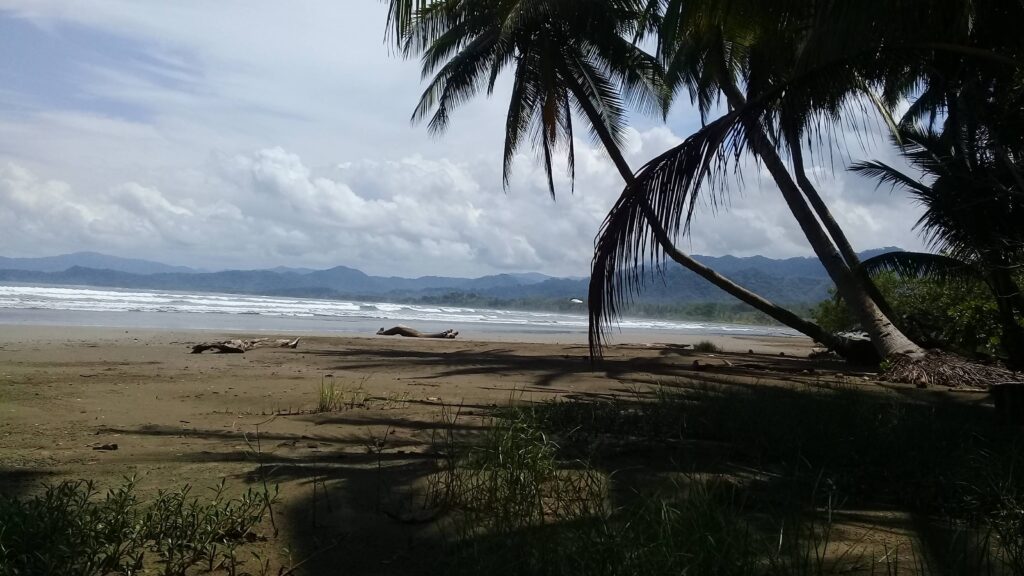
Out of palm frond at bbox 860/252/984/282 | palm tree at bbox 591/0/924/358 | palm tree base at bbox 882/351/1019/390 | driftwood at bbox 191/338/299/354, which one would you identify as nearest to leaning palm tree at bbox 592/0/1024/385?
palm tree at bbox 591/0/924/358

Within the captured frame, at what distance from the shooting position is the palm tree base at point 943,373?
31.8 ft

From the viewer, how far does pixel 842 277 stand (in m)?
11.8

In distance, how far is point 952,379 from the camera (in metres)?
9.80

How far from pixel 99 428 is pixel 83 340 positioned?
1109 cm

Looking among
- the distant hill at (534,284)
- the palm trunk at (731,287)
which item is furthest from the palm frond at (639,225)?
the distant hill at (534,284)

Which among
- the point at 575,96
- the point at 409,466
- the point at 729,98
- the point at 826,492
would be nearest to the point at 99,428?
the point at 409,466

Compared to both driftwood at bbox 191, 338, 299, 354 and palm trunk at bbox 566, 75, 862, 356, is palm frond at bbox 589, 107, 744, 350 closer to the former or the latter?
palm trunk at bbox 566, 75, 862, 356

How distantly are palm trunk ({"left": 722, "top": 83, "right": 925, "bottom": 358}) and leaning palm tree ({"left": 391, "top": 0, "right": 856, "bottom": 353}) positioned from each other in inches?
66.4

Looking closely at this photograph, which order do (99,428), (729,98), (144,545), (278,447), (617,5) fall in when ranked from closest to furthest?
(144,545) → (278,447) → (99,428) → (729,98) → (617,5)

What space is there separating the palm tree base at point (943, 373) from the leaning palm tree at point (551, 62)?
3.24m

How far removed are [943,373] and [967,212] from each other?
2055 millimetres

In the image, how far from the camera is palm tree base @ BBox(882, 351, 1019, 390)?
31.8 feet

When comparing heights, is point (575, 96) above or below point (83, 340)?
above

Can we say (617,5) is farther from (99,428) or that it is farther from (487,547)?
(487,547)
